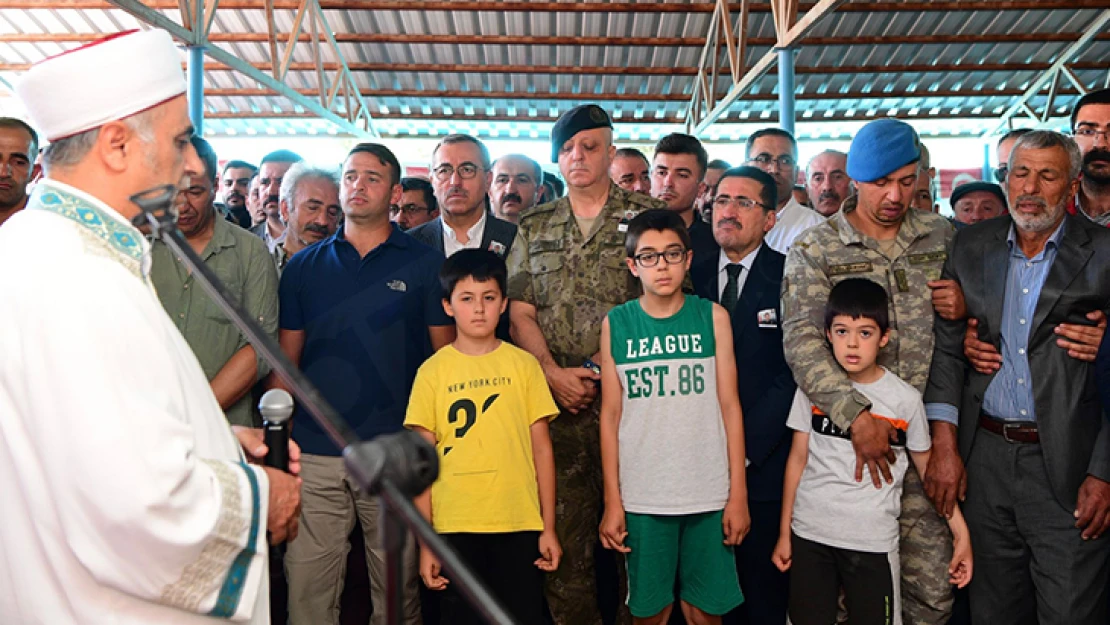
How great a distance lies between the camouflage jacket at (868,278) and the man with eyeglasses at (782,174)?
3.65 ft

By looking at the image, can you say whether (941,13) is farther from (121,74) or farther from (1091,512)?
(121,74)

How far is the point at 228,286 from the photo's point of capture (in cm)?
269

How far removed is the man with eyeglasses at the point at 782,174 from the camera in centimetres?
382

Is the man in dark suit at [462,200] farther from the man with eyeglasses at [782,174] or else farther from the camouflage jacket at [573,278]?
the man with eyeglasses at [782,174]

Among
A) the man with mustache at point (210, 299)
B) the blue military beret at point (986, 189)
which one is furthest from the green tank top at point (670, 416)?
the blue military beret at point (986, 189)

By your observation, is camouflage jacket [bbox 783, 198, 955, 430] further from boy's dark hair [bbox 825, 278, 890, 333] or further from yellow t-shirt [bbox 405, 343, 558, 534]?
yellow t-shirt [bbox 405, 343, 558, 534]

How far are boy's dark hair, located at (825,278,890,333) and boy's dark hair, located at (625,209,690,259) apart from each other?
497 mm

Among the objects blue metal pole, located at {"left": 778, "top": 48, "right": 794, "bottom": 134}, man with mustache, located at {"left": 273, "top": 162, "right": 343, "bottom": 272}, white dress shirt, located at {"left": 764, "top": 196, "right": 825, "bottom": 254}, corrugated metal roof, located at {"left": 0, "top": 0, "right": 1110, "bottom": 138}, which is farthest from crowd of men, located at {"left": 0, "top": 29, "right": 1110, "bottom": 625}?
corrugated metal roof, located at {"left": 0, "top": 0, "right": 1110, "bottom": 138}

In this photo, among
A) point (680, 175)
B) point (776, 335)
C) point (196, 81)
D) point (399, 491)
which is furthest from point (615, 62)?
point (399, 491)

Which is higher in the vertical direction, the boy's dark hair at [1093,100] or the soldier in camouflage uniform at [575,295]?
the boy's dark hair at [1093,100]

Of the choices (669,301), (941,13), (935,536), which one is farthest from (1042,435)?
(941,13)

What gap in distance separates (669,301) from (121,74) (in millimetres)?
1709

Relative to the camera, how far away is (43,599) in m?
1.23

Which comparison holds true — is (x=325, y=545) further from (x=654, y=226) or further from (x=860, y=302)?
(x=860, y=302)
